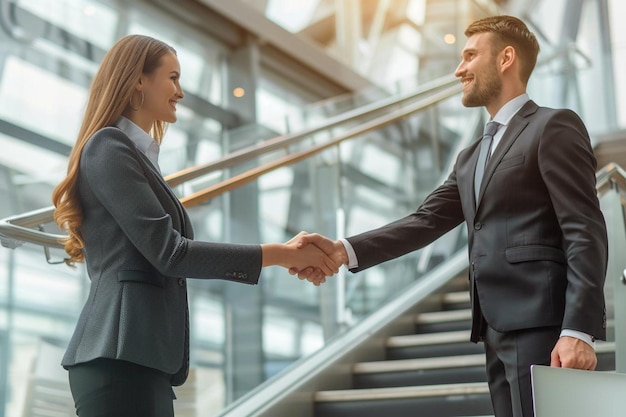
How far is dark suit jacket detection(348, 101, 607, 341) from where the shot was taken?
2094 millimetres

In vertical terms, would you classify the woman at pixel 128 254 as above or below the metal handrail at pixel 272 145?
below

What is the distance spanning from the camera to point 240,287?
4.45 m

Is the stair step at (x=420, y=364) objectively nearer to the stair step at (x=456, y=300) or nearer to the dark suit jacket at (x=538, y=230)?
the stair step at (x=456, y=300)

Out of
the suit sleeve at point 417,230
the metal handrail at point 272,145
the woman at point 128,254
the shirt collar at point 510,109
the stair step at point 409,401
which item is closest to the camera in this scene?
the woman at point 128,254

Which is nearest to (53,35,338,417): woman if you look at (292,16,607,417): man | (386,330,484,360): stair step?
(292,16,607,417): man

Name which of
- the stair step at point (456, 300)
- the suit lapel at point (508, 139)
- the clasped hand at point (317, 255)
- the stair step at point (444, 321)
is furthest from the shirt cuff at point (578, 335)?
the stair step at point (456, 300)

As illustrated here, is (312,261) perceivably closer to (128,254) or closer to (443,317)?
(128,254)

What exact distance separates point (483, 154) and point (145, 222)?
3.22 ft

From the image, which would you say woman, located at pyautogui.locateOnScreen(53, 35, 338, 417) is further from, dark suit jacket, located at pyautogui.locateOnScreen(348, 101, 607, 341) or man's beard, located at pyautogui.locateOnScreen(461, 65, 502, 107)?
man's beard, located at pyautogui.locateOnScreen(461, 65, 502, 107)

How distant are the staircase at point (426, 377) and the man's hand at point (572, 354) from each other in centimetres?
171

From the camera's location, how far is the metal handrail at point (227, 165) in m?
2.68

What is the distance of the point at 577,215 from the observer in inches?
83.9

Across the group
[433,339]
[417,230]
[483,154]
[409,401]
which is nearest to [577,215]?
[483,154]

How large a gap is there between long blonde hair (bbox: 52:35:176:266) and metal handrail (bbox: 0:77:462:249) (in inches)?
18.4
